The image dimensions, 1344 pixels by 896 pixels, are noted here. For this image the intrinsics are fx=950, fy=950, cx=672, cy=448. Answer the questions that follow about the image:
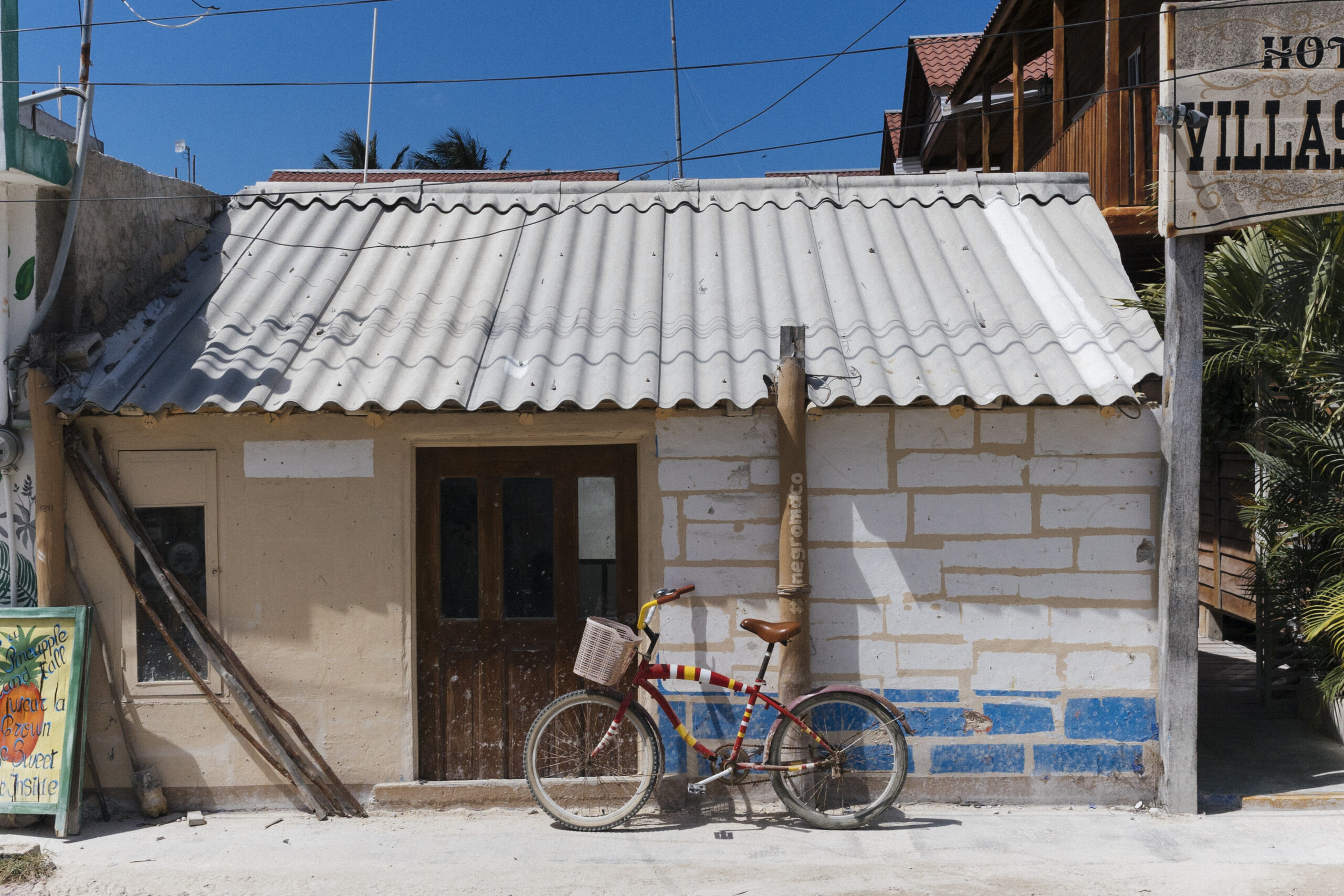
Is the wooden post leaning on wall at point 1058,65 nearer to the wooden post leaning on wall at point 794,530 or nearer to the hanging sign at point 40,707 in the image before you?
the wooden post leaning on wall at point 794,530

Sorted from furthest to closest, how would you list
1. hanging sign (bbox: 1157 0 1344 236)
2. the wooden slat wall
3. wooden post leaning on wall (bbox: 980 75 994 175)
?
wooden post leaning on wall (bbox: 980 75 994 175) → the wooden slat wall → hanging sign (bbox: 1157 0 1344 236)

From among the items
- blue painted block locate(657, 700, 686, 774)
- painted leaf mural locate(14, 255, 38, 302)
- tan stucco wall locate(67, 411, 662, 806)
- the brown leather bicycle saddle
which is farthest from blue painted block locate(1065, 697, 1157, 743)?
painted leaf mural locate(14, 255, 38, 302)

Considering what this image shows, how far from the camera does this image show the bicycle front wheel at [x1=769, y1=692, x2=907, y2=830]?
517 centimetres

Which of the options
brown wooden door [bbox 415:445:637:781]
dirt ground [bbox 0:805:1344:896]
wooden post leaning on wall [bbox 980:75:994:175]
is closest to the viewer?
dirt ground [bbox 0:805:1344:896]

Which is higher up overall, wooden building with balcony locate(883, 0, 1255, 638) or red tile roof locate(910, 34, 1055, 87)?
red tile roof locate(910, 34, 1055, 87)

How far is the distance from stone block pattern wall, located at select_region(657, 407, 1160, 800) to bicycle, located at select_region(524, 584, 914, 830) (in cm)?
20

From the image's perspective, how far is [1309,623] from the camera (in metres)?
5.50

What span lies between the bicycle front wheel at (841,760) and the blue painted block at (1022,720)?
2.03ft

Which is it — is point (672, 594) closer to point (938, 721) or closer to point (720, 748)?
point (720, 748)

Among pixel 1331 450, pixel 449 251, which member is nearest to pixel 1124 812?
pixel 1331 450

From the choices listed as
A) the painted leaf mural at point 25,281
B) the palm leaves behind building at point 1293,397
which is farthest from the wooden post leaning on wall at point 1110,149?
the painted leaf mural at point 25,281

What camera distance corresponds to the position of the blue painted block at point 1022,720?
5383 millimetres

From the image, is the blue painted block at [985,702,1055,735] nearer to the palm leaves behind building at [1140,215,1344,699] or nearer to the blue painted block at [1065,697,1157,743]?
the blue painted block at [1065,697,1157,743]

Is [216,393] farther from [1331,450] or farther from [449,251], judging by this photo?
[1331,450]
